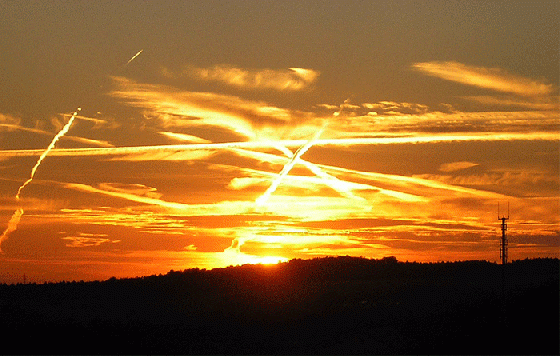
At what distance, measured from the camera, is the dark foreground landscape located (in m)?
50.7

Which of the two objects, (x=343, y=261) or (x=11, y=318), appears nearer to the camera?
(x=11, y=318)

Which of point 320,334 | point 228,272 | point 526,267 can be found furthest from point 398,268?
point 320,334

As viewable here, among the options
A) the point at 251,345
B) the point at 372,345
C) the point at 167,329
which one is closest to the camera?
the point at 372,345

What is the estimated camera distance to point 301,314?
62312 mm

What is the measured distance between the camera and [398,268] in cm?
8700

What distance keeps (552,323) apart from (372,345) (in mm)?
11720

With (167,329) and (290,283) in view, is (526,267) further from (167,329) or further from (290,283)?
(167,329)

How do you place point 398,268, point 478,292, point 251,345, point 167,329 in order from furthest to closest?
point 398,268 → point 478,292 → point 167,329 → point 251,345

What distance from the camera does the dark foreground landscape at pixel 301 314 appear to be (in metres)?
50.7

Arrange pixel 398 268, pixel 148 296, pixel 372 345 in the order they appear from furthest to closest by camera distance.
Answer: pixel 398 268 → pixel 148 296 → pixel 372 345

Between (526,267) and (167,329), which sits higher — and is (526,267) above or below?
above

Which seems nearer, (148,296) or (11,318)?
(11,318)

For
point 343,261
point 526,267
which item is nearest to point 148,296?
point 343,261

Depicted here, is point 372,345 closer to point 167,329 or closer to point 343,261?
point 167,329
